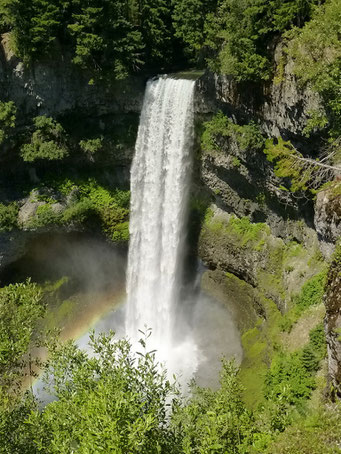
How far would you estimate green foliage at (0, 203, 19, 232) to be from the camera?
2552cm

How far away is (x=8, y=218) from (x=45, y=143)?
5.45 m

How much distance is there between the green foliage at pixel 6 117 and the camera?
24406 millimetres

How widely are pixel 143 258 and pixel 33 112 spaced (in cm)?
1224

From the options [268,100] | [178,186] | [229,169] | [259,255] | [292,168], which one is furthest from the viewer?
[178,186]

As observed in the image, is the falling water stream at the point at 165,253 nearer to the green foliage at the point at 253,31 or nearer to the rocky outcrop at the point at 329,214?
the green foliage at the point at 253,31

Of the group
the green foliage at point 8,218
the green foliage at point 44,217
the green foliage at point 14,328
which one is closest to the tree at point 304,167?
the green foliage at point 14,328

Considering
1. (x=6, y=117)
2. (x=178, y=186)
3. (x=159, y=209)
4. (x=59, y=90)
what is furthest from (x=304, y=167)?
(x=6, y=117)

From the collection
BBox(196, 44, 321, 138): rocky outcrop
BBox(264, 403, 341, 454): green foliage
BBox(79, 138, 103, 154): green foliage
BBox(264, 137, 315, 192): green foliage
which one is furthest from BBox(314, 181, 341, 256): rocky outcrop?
BBox(79, 138, 103, 154): green foliage

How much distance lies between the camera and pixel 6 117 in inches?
968

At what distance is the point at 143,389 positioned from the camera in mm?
9352

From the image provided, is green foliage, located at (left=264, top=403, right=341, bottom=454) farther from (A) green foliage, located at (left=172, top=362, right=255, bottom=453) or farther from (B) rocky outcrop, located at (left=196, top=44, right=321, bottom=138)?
(B) rocky outcrop, located at (left=196, top=44, right=321, bottom=138)

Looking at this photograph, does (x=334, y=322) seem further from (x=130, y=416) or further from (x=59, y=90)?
(x=59, y=90)

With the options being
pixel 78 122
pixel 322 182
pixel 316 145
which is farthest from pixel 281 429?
pixel 78 122

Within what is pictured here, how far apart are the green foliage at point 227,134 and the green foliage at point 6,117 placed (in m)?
11.9
